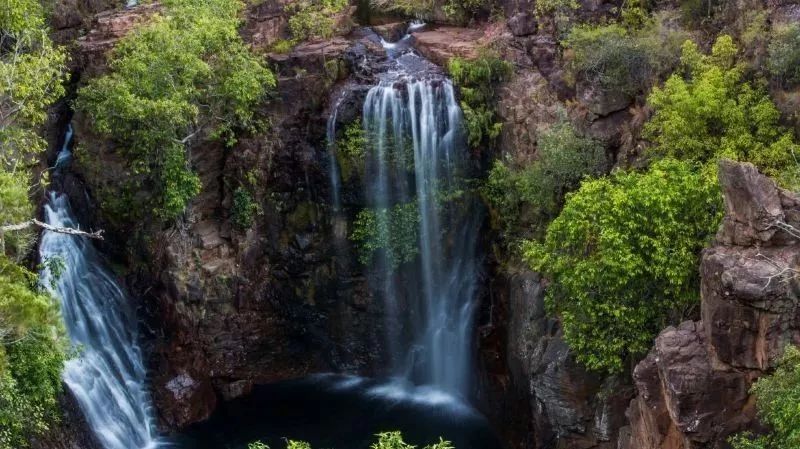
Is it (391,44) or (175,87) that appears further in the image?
(391,44)

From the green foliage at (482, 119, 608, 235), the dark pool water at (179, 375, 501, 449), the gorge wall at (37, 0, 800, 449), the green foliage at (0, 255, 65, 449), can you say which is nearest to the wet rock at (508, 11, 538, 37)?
the gorge wall at (37, 0, 800, 449)

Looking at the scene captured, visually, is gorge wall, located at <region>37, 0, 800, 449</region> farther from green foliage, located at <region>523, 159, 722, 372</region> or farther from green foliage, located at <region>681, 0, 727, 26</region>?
green foliage, located at <region>523, 159, 722, 372</region>

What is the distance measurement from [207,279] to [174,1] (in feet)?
30.0

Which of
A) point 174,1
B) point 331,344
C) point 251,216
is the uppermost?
point 174,1

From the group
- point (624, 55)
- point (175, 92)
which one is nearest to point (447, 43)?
point (624, 55)

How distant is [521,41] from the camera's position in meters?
26.8

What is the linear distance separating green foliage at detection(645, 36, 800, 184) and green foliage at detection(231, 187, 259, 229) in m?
13.2

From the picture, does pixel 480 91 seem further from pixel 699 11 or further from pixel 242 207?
pixel 242 207

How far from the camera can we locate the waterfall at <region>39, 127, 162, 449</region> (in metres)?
23.8

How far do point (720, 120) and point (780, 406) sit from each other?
857 centimetres

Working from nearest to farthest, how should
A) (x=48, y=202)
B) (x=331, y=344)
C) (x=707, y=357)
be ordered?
(x=707, y=357)
(x=48, y=202)
(x=331, y=344)

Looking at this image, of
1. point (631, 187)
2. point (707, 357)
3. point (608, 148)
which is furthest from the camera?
point (608, 148)

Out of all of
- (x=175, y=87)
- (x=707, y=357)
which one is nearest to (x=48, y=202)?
(x=175, y=87)

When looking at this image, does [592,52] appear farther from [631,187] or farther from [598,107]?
[631,187]
